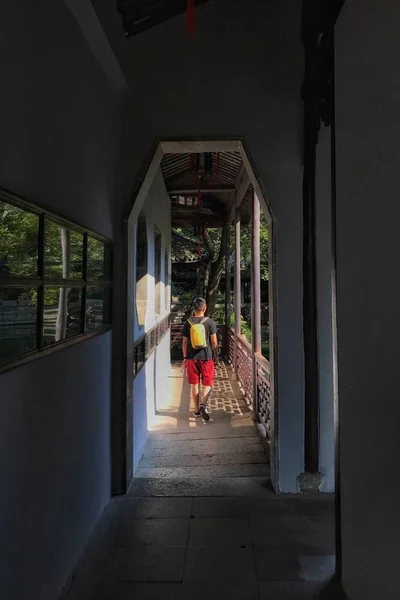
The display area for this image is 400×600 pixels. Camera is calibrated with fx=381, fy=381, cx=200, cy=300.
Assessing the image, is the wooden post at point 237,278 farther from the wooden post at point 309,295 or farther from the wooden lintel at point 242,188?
the wooden post at point 309,295

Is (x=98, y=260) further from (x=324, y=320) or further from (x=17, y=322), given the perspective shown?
(x=324, y=320)

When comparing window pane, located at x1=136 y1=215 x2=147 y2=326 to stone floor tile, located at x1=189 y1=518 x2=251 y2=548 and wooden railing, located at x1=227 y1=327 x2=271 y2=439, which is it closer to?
wooden railing, located at x1=227 y1=327 x2=271 y2=439

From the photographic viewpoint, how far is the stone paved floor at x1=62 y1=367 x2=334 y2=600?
2.09 metres

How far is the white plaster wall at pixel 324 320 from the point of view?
307 cm

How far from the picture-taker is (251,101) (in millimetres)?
3160

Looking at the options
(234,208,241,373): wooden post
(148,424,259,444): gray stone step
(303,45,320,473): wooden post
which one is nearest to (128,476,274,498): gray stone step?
(303,45,320,473): wooden post

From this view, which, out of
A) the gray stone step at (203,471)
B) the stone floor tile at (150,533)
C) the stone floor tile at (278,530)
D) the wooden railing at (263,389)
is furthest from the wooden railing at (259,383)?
the stone floor tile at (150,533)

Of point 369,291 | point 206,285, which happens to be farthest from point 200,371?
point 206,285

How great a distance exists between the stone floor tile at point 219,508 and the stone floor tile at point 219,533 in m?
0.06

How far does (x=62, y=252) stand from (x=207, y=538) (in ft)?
6.77

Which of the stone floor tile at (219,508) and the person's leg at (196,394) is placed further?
the person's leg at (196,394)

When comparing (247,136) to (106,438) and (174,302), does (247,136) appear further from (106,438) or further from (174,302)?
(174,302)

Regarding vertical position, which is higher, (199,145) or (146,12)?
(146,12)

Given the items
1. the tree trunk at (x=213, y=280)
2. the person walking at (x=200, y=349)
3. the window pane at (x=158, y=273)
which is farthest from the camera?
the tree trunk at (x=213, y=280)
